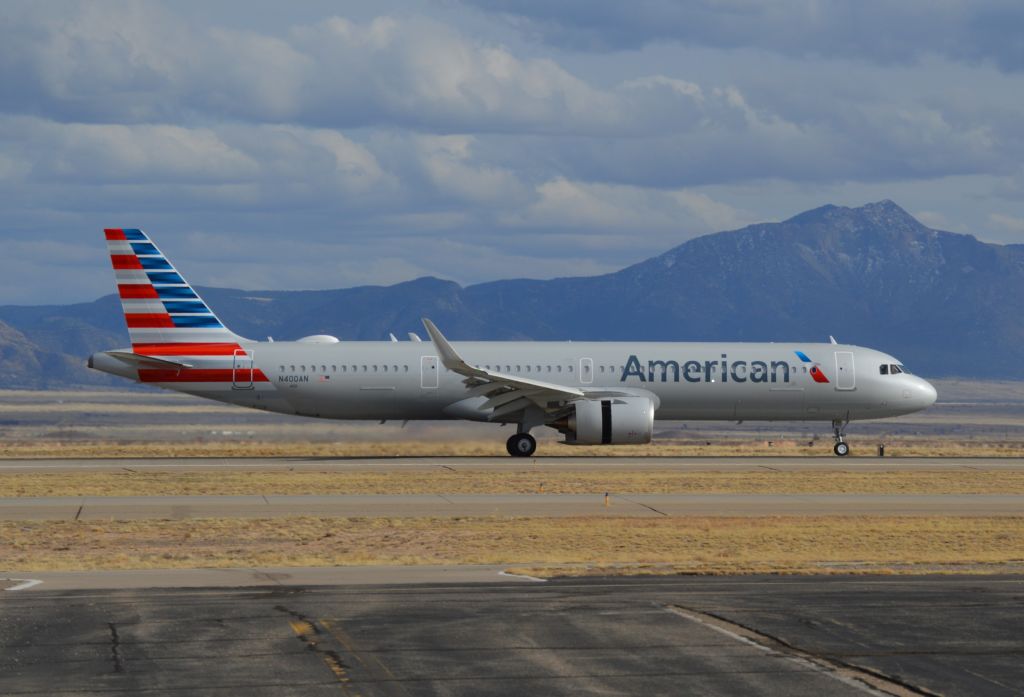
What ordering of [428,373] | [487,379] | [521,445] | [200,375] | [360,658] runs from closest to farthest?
1. [360,658]
2. [487,379]
3. [200,375]
4. [521,445]
5. [428,373]

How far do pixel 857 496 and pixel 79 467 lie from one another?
858 inches

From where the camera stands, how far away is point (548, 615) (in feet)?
60.3

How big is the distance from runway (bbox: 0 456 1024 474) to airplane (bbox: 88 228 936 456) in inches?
74.6

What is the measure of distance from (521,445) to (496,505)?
1767cm

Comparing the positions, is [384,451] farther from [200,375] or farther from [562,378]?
[200,375]

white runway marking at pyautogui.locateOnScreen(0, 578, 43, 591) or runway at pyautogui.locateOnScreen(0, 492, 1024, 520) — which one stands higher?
runway at pyautogui.locateOnScreen(0, 492, 1024, 520)

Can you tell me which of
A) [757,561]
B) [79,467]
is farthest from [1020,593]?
[79,467]

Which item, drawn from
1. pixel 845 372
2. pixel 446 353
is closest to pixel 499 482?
pixel 446 353

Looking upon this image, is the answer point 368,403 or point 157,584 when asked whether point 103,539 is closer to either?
point 157,584

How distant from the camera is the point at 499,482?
39.5 metres

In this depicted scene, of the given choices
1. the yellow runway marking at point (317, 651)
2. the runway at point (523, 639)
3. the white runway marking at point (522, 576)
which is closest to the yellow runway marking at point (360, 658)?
the runway at point (523, 639)

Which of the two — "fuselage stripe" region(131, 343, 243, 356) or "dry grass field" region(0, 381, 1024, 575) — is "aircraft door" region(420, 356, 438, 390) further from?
"fuselage stripe" region(131, 343, 243, 356)

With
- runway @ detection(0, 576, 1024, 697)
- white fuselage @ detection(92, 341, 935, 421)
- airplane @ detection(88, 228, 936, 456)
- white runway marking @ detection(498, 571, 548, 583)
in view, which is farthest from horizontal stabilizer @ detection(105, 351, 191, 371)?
runway @ detection(0, 576, 1024, 697)

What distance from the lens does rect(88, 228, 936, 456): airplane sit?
5034cm
